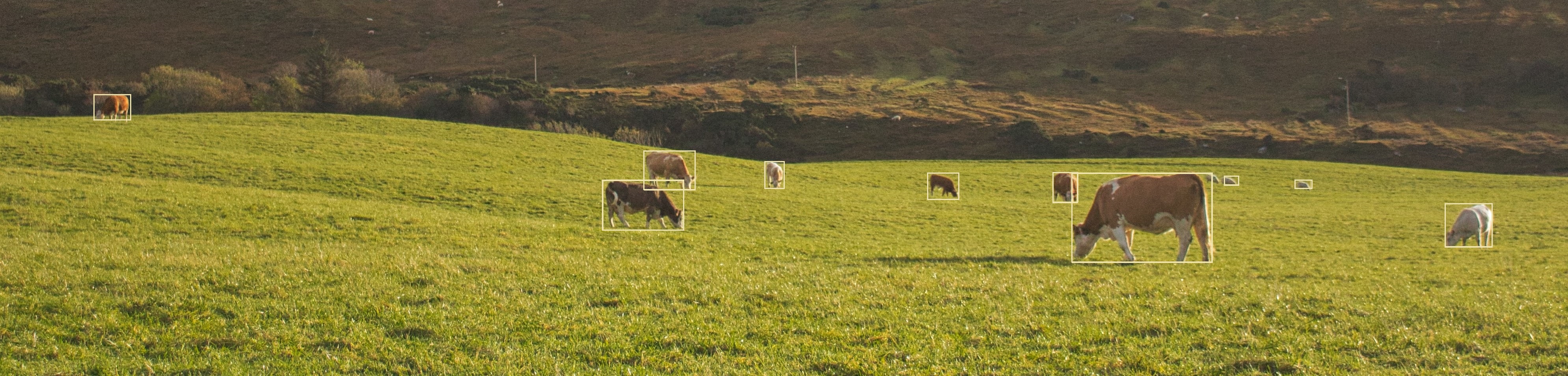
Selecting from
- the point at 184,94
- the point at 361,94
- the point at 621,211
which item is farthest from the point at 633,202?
the point at 184,94

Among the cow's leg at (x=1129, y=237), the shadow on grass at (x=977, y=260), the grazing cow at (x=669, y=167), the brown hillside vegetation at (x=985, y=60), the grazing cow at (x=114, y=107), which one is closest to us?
the cow's leg at (x=1129, y=237)

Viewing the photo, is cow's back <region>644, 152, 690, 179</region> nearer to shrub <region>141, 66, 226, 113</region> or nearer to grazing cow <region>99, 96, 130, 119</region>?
grazing cow <region>99, 96, 130, 119</region>

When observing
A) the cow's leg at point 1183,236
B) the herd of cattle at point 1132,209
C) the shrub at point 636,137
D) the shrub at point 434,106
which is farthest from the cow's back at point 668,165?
the shrub at point 434,106

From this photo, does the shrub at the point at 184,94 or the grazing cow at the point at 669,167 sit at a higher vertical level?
the shrub at the point at 184,94

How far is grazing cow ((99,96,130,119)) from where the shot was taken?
4741cm

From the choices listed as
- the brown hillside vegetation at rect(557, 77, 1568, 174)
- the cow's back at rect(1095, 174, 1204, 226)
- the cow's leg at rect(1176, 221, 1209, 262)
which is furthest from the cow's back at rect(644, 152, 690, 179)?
the brown hillside vegetation at rect(557, 77, 1568, 174)

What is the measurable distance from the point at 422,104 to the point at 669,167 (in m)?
42.7

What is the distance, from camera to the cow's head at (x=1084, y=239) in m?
17.1

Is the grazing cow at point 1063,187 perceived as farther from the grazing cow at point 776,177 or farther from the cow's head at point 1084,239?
the cow's head at point 1084,239

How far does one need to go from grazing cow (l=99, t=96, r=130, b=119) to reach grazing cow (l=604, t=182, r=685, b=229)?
118ft

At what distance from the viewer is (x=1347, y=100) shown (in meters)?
83.3

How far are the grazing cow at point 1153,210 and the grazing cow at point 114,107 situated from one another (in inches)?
1849

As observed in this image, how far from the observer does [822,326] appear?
432 inches

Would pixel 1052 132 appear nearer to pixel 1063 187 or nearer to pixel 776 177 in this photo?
pixel 1063 187
